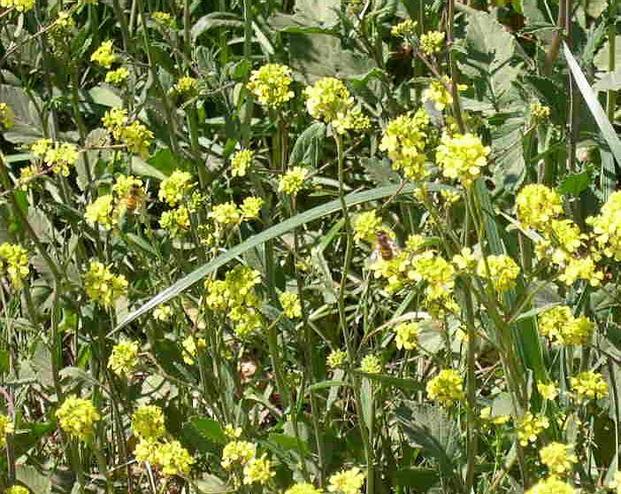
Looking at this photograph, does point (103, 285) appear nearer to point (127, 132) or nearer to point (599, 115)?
point (127, 132)

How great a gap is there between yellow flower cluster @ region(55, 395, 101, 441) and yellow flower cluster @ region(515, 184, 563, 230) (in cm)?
69

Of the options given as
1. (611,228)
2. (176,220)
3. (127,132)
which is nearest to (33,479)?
(176,220)

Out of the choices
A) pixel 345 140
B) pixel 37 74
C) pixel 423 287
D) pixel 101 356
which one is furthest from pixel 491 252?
pixel 37 74

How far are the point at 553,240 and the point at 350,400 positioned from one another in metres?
0.81

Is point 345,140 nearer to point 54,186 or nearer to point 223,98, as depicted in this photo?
point 223,98

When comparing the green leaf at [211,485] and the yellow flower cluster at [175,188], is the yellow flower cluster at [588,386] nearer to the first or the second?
the green leaf at [211,485]

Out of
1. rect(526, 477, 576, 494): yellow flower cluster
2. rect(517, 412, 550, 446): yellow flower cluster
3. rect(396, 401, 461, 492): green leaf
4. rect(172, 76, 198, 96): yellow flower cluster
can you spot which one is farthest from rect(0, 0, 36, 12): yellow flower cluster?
rect(526, 477, 576, 494): yellow flower cluster

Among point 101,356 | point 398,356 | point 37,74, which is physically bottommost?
point 398,356

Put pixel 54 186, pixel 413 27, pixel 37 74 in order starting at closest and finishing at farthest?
pixel 413 27 < pixel 54 186 < pixel 37 74

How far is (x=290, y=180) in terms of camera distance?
2.03 m

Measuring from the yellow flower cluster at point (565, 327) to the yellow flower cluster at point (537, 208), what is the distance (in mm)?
209

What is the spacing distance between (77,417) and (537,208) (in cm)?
72

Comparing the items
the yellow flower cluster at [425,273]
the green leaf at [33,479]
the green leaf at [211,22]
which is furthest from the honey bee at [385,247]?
the green leaf at [211,22]

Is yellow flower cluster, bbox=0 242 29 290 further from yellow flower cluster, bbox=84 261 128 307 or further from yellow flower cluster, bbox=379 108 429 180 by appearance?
yellow flower cluster, bbox=379 108 429 180
